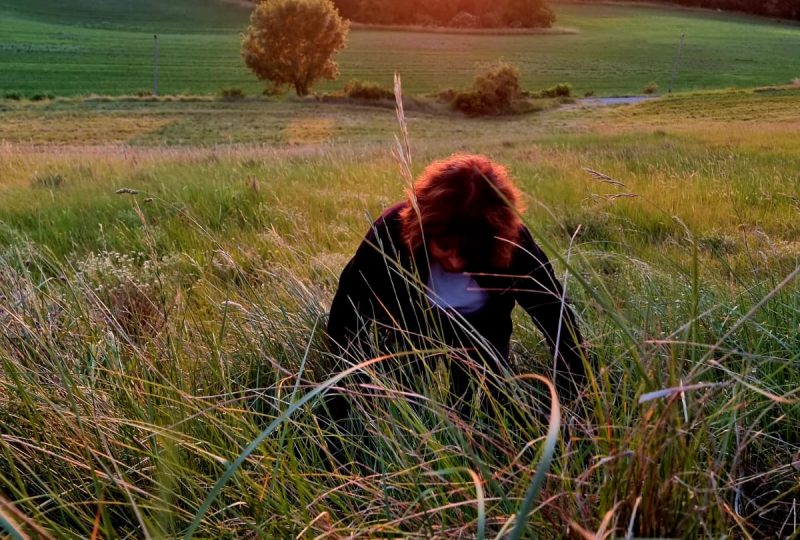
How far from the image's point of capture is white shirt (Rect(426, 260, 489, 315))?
6.89ft

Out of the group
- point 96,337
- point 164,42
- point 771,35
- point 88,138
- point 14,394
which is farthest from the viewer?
point 771,35

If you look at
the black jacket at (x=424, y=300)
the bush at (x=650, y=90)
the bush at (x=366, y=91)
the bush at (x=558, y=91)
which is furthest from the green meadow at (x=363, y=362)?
the bush at (x=650, y=90)

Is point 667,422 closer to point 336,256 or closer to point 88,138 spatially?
point 336,256

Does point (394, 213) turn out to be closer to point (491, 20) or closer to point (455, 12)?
point (491, 20)

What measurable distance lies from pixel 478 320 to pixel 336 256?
4.38ft

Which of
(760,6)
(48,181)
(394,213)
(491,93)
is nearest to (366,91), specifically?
(491,93)

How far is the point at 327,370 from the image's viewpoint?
2037 millimetres

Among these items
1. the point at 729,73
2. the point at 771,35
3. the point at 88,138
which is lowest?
the point at 88,138

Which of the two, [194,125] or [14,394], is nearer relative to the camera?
[14,394]

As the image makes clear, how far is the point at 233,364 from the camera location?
194 cm

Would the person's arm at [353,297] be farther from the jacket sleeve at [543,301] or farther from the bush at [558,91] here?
the bush at [558,91]

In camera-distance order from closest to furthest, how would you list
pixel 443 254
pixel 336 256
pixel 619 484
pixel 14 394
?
1. pixel 619 484
2. pixel 14 394
3. pixel 443 254
4. pixel 336 256

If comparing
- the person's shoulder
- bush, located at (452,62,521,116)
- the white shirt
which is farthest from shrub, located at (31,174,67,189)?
bush, located at (452,62,521,116)

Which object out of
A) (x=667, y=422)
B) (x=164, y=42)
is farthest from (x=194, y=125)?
(x=164, y=42)
